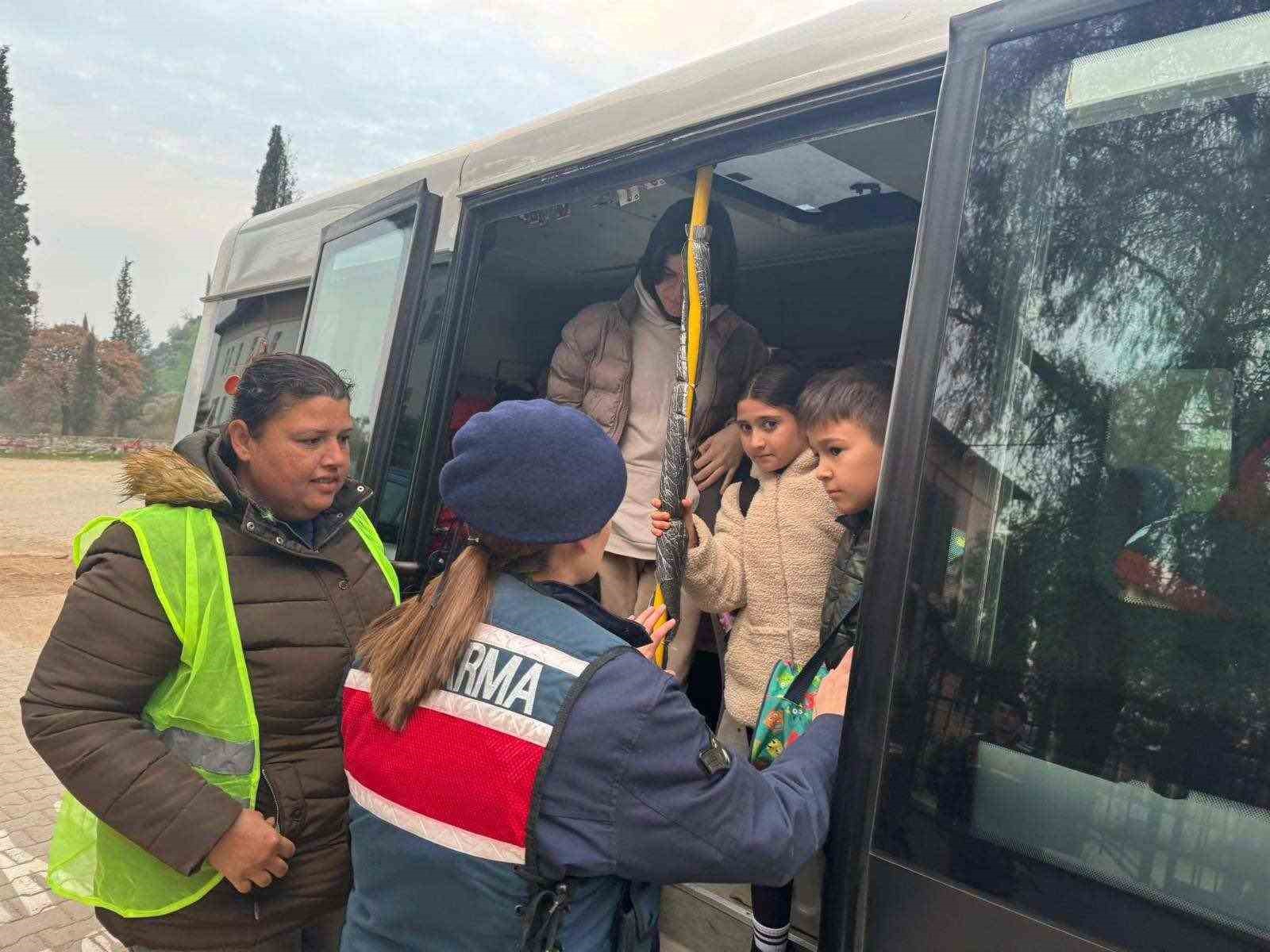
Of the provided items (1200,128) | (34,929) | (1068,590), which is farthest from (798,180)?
(34,929)

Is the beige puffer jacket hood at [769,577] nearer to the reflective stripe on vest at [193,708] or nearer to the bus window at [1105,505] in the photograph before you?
the bus window at [1105,505]

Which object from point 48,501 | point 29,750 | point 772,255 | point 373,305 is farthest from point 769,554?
point 48,501

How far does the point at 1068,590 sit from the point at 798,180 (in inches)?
86.5

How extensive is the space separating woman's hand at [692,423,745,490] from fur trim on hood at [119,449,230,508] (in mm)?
1613

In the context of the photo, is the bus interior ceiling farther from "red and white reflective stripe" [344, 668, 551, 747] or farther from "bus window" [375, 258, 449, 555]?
"red and white reflective stripe" [344, 668, 551, 747]

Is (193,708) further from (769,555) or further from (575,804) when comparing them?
(769,555)

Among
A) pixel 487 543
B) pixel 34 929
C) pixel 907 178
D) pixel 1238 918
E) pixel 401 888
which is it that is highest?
pixel 907 178

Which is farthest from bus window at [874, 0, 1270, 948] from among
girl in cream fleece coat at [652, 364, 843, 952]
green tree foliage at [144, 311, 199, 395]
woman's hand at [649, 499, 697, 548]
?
green tree foliage at [144, 311, 199, 395]

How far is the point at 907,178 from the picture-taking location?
2861mm

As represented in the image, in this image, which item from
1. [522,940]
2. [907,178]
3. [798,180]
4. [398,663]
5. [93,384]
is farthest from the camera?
[93,384]

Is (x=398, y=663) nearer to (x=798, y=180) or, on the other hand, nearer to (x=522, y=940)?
(x=522, y=940)

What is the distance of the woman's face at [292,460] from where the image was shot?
76.9 inches

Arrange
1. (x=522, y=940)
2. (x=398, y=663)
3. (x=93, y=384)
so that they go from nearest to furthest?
1. (x=522, y=940)
2. (x=398, y=663)
3. (x=93, y=384)

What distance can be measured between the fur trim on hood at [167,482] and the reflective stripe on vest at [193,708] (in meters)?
0.03
